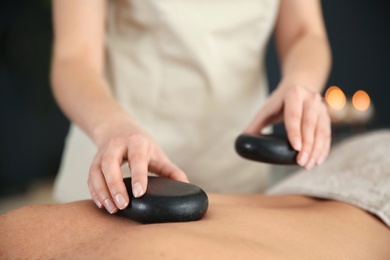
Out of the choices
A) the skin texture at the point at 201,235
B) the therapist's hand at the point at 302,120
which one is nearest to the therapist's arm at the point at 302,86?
the therapist's hand at the point at 302,120

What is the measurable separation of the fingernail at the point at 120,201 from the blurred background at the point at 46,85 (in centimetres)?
297

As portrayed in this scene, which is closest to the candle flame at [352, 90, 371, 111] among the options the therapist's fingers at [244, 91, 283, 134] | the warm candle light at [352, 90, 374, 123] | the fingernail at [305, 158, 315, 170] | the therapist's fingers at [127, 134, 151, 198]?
the warm candle light at [352, 90, 374, 123]

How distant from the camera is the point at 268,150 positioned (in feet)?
3.15

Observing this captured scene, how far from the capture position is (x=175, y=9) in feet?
4.40

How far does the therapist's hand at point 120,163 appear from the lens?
756 millimetres

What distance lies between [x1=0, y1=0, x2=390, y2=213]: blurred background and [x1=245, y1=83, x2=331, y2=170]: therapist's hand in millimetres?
2518

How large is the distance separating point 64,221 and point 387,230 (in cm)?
56

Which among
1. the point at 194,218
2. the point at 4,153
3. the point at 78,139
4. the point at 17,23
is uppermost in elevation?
the point at 194,218

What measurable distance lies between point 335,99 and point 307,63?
2.72 metres

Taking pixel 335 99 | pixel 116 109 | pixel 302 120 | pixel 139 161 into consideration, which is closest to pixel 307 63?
pixel 302 120

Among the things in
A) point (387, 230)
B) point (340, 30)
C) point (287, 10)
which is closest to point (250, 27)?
point (287, 10)

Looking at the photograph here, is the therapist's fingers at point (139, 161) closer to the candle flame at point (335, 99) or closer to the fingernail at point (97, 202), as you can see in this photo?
the fingernail at point (97, 202)

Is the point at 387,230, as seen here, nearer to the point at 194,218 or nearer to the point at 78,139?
the point at 194,218

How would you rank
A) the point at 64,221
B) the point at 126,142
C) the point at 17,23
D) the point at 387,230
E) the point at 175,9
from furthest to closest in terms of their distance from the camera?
the point at 17,23 < the point at 175,9 < the point at 387,230 < the point at 126,142 < the point at 64,221
